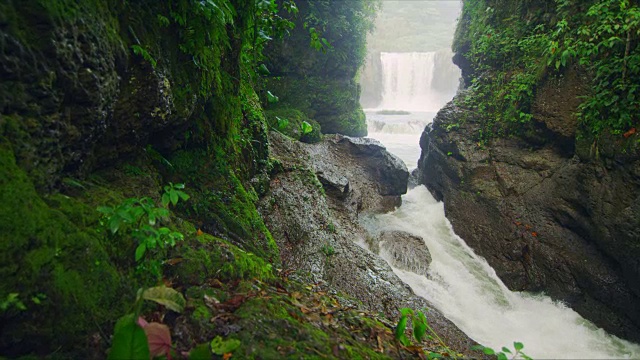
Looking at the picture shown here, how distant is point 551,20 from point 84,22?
27.9ft

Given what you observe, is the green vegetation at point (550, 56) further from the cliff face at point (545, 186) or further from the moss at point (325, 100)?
the moss at point (325, 100)

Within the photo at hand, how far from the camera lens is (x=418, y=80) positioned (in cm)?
3222

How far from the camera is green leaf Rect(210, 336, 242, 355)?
4.80 ft

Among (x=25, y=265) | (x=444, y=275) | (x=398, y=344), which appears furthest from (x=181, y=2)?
(x=444, y=275)

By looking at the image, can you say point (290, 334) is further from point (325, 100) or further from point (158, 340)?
point (325, 100)

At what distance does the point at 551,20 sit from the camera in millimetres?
6906

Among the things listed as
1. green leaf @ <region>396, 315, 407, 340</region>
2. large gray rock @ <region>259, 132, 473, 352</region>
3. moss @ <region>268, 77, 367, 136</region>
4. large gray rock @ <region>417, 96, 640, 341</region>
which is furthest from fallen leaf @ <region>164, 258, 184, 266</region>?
moss @ <region>268, 77, 367, 136</region>

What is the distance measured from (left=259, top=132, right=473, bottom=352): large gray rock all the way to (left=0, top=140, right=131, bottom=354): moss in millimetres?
2562

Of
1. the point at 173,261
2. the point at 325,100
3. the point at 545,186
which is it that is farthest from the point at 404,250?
the point at 325,100

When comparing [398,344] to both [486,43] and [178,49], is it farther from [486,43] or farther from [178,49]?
[486,43]

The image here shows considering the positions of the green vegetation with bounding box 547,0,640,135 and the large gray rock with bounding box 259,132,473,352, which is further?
the green vegetation with bounding box 547,0,640,135

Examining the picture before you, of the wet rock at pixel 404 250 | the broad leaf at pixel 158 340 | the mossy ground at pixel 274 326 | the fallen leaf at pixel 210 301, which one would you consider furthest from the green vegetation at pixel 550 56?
the broad leaf at pixel 158 340

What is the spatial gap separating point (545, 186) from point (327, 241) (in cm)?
465

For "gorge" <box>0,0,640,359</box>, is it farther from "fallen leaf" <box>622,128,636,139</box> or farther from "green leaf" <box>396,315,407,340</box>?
"fallen leaf" <box>622,128,636,139</box>
